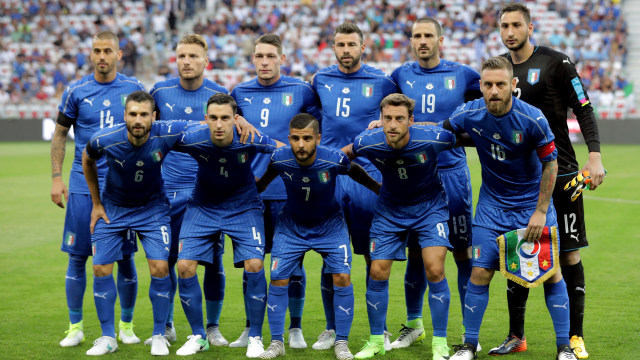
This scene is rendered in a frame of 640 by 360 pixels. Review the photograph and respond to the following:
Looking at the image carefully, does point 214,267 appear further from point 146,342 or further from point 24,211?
point 24,211

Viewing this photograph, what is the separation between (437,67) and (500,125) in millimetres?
1197

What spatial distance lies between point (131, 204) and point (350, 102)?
2.07 meters

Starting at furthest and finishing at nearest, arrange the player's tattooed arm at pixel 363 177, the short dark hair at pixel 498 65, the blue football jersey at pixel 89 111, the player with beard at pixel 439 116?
the blue football jersey at pixel 89 111 → the player with beard at pixel 439 116 → the player's tattooed arm at pixel 363 177 → the short dark hair at pixel 498 65

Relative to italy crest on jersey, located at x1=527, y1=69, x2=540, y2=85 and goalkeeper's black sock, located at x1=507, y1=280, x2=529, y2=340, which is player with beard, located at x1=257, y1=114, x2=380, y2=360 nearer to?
goalkeeper's black sock, located at x1=507, y1=280, x2=529, y2=340

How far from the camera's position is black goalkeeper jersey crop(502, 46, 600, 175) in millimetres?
6047

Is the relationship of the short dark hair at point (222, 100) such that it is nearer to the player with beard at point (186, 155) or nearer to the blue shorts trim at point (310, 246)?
the player with beard at point (186, 155)

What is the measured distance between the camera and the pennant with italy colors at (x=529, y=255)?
5.71 m

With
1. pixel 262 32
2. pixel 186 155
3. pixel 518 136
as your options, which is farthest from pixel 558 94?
pixel 262 32

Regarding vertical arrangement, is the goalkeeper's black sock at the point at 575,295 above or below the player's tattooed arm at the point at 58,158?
below

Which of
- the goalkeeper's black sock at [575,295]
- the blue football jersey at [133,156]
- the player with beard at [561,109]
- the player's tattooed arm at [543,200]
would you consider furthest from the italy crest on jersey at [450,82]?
the blue football jersey at [133,156]

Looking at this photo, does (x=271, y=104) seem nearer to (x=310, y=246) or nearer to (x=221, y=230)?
(x=221, y=230)

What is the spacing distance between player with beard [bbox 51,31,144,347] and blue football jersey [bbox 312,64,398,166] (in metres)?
1.71

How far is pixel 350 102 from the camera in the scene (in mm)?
6781

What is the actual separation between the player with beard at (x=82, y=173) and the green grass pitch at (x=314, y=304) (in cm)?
Result: 37
